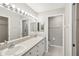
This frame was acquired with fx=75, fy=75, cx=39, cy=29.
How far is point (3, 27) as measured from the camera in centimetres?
173

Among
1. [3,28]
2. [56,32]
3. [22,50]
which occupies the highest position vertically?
[3,28]

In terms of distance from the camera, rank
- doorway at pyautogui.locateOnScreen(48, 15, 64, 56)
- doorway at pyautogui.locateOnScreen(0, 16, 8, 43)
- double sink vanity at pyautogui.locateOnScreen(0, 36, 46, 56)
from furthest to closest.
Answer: doorway at pyautogui.locateOnScreen(48, 15, 64, 56) < doorway at pyautogui.locateOnScreen(0, 16, 8, 43) < double sink vanity at pyautogui.locateOnScreen(0, 36, 46, 56)

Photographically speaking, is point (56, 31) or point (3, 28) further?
point (56, 31)

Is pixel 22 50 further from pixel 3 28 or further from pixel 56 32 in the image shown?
pixel 56 32

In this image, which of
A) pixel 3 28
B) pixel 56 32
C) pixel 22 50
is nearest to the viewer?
pixel 22 50

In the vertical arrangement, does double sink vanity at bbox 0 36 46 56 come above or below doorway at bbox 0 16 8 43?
below

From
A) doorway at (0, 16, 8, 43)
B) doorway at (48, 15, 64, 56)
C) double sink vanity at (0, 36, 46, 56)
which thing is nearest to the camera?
double sink vanity at (0, 36, 46, 56)

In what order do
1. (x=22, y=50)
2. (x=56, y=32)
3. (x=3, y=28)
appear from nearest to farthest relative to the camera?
(x=22, y=50)
(x=3, y=28)
(x=56, y=32)

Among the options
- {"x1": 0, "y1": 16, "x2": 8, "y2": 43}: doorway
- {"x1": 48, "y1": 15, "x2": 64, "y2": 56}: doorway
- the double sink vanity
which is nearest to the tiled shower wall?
{"x1": 48, "y1": 15, "x2": 64, "y2": 56}: doorway

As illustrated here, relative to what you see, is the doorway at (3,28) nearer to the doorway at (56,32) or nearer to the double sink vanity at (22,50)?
the double sink vanity at (22,50)

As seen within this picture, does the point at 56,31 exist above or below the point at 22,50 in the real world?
above

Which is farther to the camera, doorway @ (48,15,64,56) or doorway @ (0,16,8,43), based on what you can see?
doorway @ (48,15,64,56)

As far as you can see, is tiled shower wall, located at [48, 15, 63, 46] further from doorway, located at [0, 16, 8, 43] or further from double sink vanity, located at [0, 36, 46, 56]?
doorway, located at [0, 16, 8, 43]

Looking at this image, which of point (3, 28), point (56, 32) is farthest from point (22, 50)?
point (56, 32)
